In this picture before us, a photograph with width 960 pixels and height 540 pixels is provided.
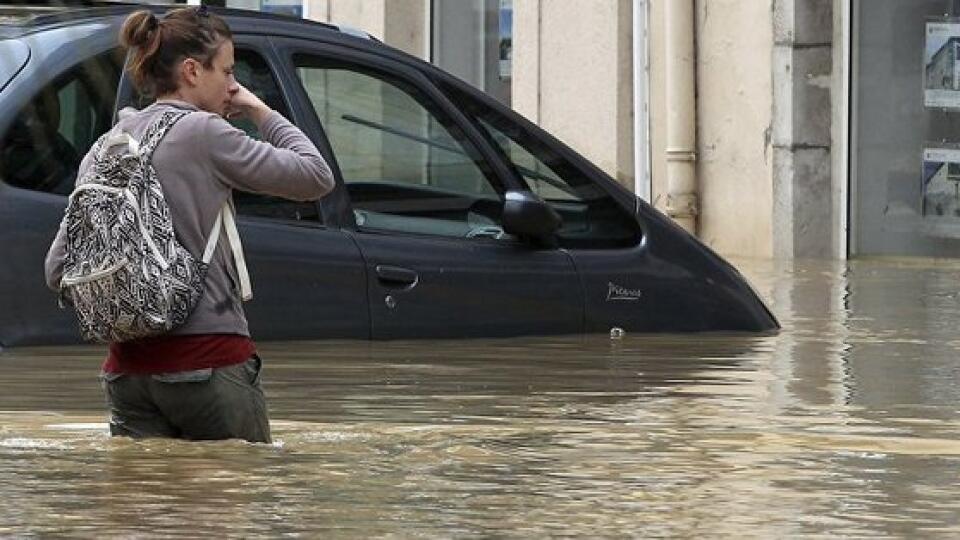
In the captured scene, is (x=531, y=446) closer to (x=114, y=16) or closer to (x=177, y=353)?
(x=177, y=353)

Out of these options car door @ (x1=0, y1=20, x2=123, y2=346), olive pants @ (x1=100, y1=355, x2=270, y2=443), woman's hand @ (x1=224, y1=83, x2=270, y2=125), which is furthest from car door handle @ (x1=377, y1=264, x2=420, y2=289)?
olive pants @ (x1=100, y1=355, x2=270, y2=443)

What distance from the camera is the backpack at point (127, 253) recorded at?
20.6ft

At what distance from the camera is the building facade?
651 inches

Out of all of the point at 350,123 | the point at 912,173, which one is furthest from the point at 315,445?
the point at 912,173

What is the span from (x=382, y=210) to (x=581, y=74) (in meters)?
8.97

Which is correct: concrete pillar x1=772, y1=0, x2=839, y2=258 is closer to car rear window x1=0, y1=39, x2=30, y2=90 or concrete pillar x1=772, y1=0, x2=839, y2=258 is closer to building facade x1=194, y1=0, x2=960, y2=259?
building facade x1=194, y1=0, x2=960, y2=259

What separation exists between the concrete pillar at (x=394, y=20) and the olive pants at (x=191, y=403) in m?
13.9

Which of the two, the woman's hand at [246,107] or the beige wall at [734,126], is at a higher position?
the woman's hand at [246,107]

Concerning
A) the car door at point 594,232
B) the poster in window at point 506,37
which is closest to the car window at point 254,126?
the car door at point 594,232

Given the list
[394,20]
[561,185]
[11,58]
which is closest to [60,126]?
[11,58]

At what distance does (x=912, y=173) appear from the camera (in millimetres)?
16641

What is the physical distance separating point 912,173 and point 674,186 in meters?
1.50

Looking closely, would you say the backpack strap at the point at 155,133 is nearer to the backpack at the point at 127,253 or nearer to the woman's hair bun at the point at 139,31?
the backpack at the point at 127,253

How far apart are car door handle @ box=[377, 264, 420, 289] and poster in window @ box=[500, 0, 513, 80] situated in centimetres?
1053
